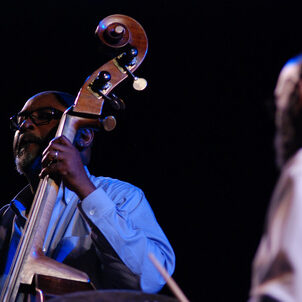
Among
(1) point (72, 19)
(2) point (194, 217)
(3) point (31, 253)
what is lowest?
(2) point (194, 217)

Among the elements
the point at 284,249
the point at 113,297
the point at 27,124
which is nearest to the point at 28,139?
the point at 27,124

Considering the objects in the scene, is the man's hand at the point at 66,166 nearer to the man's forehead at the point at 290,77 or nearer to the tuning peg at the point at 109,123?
the tuning peg at the point at 109,123

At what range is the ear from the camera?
217 centimetres

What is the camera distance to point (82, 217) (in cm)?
204

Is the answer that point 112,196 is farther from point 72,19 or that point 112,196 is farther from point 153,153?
point 72,19

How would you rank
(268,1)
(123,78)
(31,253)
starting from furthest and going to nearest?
(268,1) → (123,78) → (31,253)

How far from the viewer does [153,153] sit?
3010 mm

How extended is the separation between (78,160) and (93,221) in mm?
229

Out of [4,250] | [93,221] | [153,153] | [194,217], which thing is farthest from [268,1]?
[4,250]

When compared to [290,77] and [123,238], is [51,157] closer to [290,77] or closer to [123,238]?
[123,238]

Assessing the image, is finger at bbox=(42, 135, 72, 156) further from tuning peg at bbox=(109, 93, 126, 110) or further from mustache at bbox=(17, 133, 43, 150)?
mustache at bbox=(17, 133, 43, 150)

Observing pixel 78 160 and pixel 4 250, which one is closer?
pixel 78 160

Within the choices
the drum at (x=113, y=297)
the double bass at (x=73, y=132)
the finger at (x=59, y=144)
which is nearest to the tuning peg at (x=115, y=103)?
the double bass at (x=73, y=132)

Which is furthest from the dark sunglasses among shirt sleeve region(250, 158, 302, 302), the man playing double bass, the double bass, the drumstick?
shirt sleeve region(250, 158, 302, 302)
